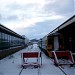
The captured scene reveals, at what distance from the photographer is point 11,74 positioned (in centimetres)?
1465

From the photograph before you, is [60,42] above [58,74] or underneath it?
above

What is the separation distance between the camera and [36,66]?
19.0m

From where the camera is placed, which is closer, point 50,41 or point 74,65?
point 74,65

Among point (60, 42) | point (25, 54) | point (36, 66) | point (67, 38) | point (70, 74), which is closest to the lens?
point (70, 74)

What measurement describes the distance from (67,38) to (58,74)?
2325 cm

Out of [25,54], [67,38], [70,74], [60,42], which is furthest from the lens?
[67,38]

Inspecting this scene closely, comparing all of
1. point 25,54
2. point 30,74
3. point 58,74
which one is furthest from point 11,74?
point 25,54

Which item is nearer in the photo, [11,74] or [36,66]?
[11,74]

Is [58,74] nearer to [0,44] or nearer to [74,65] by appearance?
[74,65]

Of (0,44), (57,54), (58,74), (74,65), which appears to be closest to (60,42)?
(0,44)

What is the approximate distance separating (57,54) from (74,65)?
2.25m

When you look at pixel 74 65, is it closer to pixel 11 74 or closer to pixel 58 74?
pixel 58 74

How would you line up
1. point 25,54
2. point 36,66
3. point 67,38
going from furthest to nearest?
point 67,38, point 25,54, point 36,66

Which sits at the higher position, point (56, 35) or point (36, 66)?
point (56, 35)
